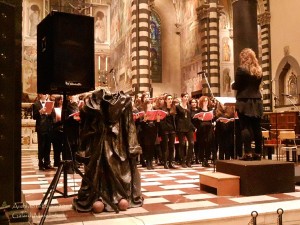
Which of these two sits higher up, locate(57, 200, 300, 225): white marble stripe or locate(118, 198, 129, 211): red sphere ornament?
locate(118, 198, 129, 211): red sphere ornament

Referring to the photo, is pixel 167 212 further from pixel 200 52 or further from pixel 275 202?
pixel 200 52

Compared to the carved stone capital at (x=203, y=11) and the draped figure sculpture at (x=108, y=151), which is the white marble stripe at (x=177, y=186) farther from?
the carved stone capital at (x=203, y=11)

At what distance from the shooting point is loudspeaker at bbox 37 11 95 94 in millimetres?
4383

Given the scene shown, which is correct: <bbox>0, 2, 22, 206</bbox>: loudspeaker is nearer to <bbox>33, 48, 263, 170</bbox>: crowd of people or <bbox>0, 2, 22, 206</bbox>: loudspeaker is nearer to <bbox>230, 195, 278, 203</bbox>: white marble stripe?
<bbox>230, 195, 278, 203</bbox>: white marble stripe

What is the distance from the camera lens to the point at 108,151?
4.77 meters

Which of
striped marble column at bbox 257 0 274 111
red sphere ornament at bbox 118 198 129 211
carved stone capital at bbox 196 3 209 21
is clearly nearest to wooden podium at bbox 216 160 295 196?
red sphere ornament at bbox 118 198 129 211

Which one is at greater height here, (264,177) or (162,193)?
(264,177)

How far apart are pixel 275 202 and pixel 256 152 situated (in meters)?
1.53

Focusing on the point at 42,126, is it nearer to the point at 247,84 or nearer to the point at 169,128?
the point at 169,128

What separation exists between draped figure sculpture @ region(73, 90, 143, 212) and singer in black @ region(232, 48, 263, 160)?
7.56ft

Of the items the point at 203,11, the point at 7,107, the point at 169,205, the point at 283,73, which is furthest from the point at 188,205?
the point at 203,11

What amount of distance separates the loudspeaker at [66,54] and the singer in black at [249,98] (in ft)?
9.31

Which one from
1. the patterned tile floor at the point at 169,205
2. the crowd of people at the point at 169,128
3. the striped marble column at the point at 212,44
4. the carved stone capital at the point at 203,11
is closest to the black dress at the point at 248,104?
the patterned tile floor at the point at 169,205

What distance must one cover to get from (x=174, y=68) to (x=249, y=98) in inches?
939
